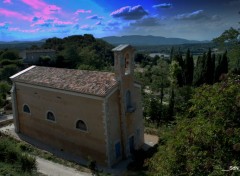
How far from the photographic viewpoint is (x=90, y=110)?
23531 mm

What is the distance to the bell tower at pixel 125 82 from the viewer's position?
77.5 ft

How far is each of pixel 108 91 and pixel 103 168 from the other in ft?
19.7

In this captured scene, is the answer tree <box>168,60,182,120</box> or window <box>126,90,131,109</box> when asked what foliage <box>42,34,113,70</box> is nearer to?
tree <box>168,60,182,120</box>

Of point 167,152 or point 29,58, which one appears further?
point 29,58

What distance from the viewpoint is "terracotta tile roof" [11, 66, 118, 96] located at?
23.4 m

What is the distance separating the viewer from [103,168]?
23438 millimetres

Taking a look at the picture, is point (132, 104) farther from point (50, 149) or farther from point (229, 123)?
point (229, 123)

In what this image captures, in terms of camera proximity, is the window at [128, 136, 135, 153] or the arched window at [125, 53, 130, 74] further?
the window at [128, 136, 135, 153]

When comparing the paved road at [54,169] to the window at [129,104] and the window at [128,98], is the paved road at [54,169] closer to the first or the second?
the window at [129,104]

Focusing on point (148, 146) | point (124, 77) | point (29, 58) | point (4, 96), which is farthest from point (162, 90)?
point (29, 58)

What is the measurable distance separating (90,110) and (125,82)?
11.8 feet

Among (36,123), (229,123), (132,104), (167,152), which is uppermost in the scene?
(229,123)

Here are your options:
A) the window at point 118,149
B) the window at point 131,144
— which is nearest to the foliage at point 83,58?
the window at point 131,144

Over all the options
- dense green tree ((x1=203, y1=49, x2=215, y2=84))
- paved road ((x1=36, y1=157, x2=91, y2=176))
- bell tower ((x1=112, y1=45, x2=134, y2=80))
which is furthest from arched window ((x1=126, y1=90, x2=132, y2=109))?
dense green tree ((x1=203, y1=49, x2=215, y2=84))
